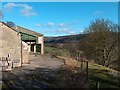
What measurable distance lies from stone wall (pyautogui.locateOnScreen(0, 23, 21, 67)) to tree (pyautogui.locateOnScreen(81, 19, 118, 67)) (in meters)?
17.5

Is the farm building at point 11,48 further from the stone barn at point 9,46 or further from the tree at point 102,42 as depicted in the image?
the tree at point 102,42

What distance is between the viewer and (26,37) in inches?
1695

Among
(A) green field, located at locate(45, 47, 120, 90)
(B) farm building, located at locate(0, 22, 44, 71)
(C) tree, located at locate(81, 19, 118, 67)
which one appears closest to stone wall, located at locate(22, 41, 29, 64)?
(B) farm building, located at locate(0, 22, 44, 71)

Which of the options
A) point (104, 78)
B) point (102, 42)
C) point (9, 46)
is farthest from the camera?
point (102, 42)

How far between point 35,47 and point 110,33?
16.0 m

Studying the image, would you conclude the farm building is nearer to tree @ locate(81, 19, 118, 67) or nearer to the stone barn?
→ the stone barn

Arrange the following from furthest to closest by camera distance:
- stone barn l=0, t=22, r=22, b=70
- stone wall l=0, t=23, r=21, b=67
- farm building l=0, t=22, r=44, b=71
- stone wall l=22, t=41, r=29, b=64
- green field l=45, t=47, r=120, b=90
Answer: stone wall l=22, t=41, r=29, b=64
stone wall l=0, t=23, r=21, b=67
stone barn l=0, t=22, r=22, b=70
farm building l=0, t=22, r=44, b=71
green field l=45, t=47, r=120, b=90

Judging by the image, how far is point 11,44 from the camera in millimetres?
24484

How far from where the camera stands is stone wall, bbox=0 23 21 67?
23469 mm

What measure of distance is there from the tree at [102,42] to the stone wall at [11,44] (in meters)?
17.5

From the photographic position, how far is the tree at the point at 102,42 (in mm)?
39156

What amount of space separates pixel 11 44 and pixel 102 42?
19398 millimetres

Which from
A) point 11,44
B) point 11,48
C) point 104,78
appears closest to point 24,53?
point 11,48

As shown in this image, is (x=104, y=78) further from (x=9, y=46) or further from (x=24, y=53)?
(x=24, y=53)
